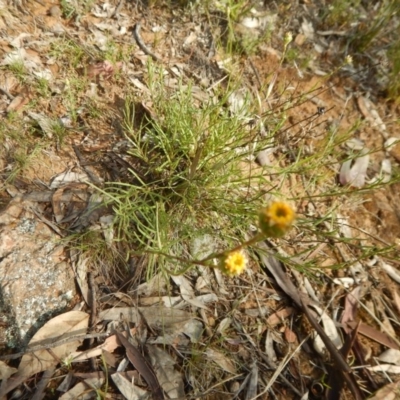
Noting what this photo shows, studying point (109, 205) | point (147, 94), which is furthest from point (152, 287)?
point (147, 94)

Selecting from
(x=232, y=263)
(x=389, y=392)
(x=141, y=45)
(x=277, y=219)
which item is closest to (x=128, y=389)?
(x=232, y=263)

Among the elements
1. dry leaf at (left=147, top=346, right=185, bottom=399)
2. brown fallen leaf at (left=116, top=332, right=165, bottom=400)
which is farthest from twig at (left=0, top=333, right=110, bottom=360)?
dry leaf at (left=147, top=346, right=185, bottom=399)

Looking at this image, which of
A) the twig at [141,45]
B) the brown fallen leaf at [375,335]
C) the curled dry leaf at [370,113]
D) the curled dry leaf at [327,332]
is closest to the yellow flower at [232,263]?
the curled dry leaf at [327,332]

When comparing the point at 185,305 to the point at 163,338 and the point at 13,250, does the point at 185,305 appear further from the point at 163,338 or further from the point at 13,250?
the point at 13,250

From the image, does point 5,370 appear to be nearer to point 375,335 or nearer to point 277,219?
point 277,219

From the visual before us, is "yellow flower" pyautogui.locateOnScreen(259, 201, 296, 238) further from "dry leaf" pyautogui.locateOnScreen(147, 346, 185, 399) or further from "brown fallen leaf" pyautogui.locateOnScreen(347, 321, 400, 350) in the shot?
"brown fallen leaf" pyautogui.locateOnScreen(347, 321, 400, 350)
